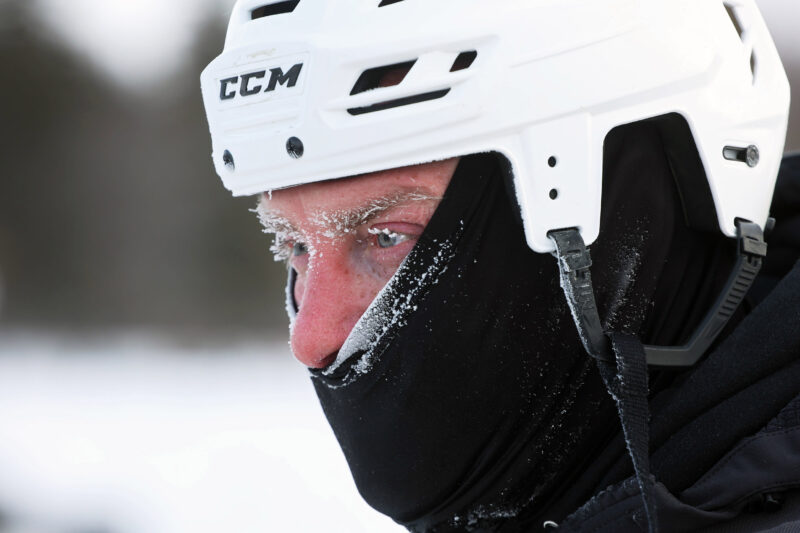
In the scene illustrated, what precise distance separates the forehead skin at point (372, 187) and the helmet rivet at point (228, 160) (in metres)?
0.16

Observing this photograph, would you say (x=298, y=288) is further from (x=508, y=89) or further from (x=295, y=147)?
(x=508, y=89)

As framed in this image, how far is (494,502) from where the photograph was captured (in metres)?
1.98

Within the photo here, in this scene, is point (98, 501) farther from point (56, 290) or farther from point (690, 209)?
point (56, 290)

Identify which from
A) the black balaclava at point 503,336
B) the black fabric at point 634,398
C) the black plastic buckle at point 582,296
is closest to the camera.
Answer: the black fabric at point 634,398

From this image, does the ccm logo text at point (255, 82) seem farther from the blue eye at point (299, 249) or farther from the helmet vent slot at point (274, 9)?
the blue eye at point (299, 249)

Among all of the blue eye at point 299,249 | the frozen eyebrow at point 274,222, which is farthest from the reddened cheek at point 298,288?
the frozen eyebrow at point 274,222

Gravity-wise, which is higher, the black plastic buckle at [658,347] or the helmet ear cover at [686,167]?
the helmet ear cover at [686,167]

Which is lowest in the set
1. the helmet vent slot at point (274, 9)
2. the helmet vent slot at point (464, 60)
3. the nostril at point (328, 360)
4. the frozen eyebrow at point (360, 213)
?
the nostril at point (328, 360)

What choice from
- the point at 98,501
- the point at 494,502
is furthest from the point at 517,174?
the point at 98,501

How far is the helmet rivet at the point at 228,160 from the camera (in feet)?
6.87

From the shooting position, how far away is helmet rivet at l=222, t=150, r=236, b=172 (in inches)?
82.4

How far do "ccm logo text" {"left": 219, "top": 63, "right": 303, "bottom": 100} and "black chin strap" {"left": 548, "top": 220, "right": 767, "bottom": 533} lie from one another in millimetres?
597

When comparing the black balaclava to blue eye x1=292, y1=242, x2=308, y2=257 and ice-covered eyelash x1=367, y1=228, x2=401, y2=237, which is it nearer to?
ice-covered eyelash x1=367, y1=228, x2=401, y2=237

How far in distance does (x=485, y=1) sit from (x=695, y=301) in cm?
75
